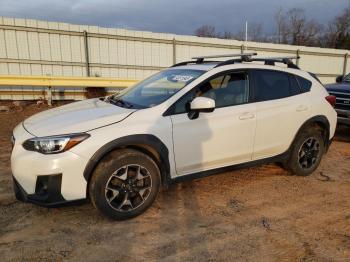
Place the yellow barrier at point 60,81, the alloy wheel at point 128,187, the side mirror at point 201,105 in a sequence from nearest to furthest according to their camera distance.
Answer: the alloy wheel at point 128,187 → the side mirror at point 201,105 → the yellow barrier at point 60,81

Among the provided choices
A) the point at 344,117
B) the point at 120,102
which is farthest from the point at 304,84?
the point at 344,117

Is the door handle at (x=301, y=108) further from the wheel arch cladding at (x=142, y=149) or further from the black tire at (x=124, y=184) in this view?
the black tire at (x=124, y=184)

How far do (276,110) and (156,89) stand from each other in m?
1.64

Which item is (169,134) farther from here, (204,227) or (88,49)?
(88,49)

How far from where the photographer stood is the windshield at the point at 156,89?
3932 mm

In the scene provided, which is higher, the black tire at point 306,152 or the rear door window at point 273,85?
the rear door window at point 273,85

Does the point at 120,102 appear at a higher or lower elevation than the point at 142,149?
higher

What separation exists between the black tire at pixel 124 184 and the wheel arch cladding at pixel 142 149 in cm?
7

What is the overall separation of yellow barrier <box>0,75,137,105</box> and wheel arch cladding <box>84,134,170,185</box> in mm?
7662

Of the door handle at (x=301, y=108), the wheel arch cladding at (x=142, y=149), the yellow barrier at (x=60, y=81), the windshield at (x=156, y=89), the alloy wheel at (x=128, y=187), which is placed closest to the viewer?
the wheel arch cladding at (x=142, y=149)

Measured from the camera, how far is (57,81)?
33.9 ft

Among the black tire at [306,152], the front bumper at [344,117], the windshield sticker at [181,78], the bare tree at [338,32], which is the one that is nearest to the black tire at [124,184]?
the windshield sticker at [181,78]

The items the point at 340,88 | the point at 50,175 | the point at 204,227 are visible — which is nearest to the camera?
the point at 50,175

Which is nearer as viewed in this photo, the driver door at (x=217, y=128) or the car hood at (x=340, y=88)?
the driver door at (x=217, y=128)
